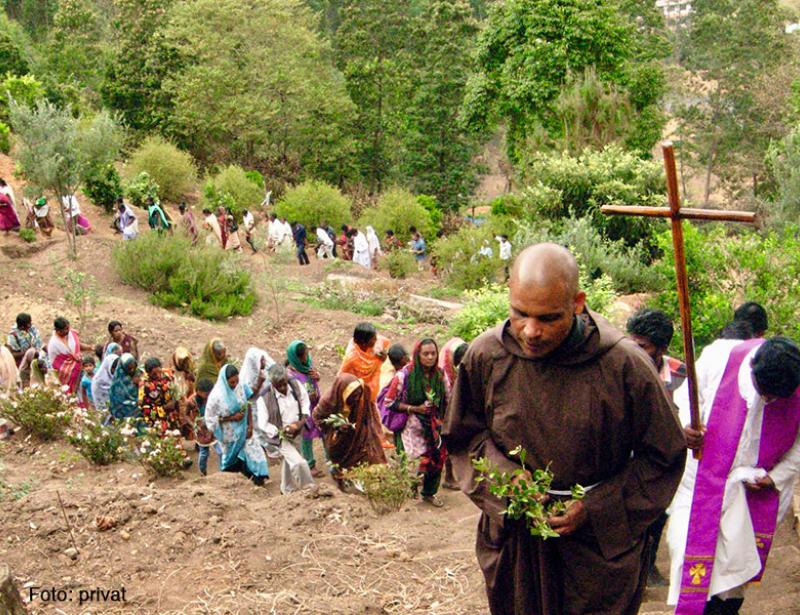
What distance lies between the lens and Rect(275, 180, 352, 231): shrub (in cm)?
2431

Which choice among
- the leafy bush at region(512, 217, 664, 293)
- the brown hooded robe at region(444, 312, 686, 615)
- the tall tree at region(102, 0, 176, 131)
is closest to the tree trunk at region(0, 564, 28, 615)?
the brown hooded robe at region(444, 312, 686, 615)

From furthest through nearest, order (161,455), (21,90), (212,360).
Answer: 1. (21,90)
2. (212,360)
3. (161,455)

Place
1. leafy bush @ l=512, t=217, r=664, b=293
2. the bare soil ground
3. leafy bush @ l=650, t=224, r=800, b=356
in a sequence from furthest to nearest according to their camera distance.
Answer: leafy bush @ l=512, t=217, r=664, b=293 < leafy bush @ l=650, t=224, r=800, b=356 < the bare soil ground

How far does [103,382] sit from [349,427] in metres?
2.92

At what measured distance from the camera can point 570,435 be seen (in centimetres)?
294

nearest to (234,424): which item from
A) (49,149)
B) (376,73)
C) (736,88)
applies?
(49,149)

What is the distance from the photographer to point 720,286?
7.47 metres

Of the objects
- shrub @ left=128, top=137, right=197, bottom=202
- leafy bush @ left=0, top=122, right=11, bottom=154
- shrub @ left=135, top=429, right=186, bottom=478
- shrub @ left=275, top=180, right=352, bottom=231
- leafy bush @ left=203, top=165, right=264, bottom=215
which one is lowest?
shrub @ left=135, top=429, right=186, bottom=478

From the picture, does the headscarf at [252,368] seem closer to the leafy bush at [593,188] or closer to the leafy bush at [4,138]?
the leafy bush at [593,188]

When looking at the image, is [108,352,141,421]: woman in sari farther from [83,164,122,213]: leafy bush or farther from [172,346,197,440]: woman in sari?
[83,164,122,213]: leafy bush

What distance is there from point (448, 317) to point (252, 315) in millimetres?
3407

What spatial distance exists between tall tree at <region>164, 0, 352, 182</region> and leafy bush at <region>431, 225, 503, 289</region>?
11.4 metres

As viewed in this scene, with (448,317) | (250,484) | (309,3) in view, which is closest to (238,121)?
(448,317)

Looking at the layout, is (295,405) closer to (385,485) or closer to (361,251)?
(385,485)
